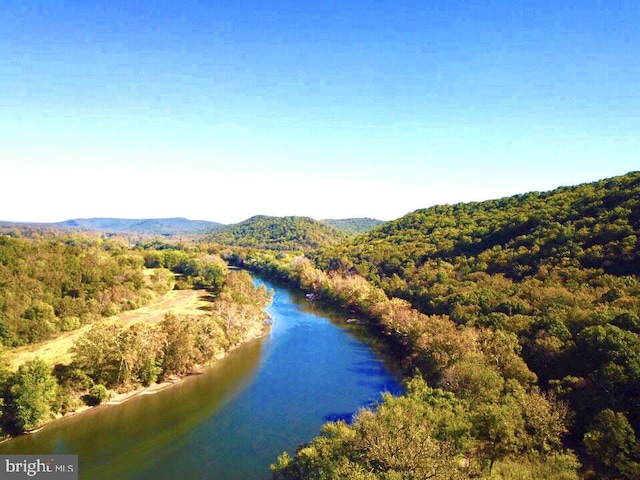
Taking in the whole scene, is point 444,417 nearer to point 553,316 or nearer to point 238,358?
point 553,316

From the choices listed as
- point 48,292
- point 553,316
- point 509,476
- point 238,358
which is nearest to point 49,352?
point 48,292

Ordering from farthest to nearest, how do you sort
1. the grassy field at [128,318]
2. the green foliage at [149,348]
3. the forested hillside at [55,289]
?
1. the forested hillside at [55,289]
2. the grassy field at [128,318]
3. the green foliage at [149,348]

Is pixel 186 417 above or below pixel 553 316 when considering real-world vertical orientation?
below

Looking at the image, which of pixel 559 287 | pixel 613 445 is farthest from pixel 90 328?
pixel 559 287

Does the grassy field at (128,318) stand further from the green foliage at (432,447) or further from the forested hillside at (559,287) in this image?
the forested hillside at (559,287)

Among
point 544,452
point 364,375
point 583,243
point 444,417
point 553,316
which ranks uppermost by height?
point 583,243

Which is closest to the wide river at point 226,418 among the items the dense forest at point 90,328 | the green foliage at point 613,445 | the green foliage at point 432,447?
the dense forest at point 90,328
